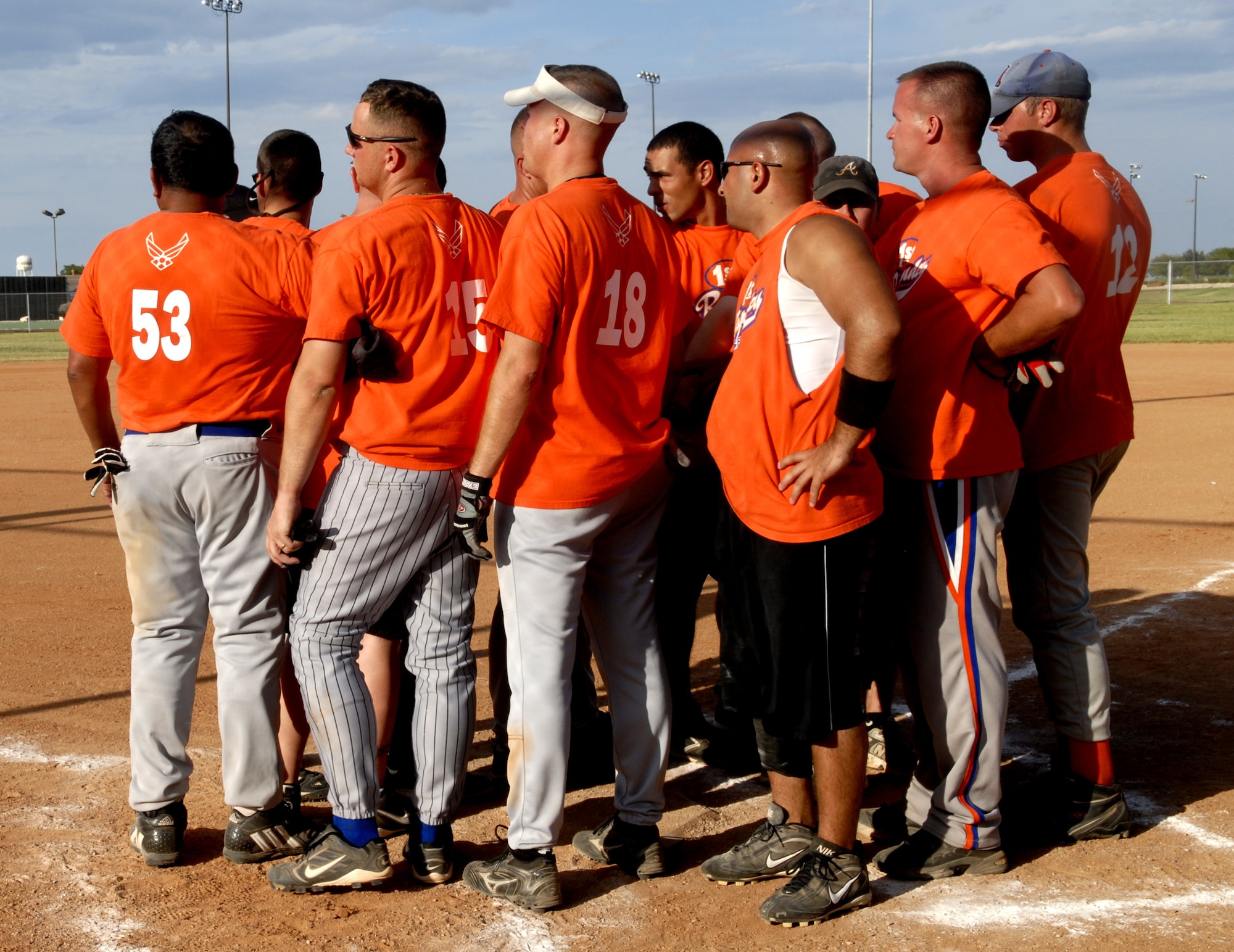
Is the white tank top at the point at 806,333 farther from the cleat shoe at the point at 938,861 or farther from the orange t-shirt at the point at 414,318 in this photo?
the cleat shoe at the point at 938,861

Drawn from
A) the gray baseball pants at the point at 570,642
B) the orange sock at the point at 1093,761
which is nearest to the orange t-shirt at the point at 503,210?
the gray baseball pants at the point at 570,642

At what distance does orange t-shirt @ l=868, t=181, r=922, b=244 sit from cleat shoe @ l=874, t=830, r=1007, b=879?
8.12ft

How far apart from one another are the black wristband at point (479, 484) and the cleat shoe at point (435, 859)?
109cm

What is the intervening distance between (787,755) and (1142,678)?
2.72 meters

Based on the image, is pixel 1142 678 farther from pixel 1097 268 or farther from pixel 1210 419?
pixel 1210 419

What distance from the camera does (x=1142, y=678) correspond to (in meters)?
5.53

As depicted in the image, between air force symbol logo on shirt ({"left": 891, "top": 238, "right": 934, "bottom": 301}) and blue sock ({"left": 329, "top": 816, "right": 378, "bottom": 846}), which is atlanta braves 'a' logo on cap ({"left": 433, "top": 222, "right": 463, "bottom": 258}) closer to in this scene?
air force symbol logo on shirt ({"left": 891, "top": 238, "right": 934, "bottom": 301})

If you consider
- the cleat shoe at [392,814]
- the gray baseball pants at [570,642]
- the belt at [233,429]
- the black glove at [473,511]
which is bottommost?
the cleat shoe at [392,814]

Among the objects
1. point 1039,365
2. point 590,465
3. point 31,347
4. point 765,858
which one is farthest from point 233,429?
point 31,347

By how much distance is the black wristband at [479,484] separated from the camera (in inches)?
132

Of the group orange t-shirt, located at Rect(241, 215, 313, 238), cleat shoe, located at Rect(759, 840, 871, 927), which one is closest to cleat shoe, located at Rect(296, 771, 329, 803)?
cleat shoe, located at Rect(759, 840, 871, 927)

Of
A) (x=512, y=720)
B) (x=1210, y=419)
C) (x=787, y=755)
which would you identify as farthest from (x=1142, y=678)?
(x=1210, y=419)

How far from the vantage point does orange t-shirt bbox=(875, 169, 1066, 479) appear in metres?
3.46

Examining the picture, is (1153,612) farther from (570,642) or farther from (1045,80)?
(570,642)
